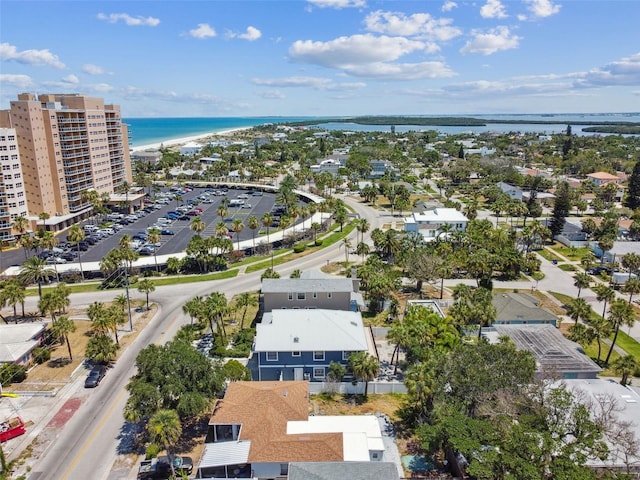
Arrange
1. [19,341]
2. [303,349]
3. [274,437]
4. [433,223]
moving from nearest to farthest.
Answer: [274,437], [303,349], [19,341], [433,223]

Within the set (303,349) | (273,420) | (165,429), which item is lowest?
(273,420)

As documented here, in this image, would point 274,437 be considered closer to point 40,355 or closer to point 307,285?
point 307,285

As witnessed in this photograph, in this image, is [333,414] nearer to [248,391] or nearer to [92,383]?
[248,391]

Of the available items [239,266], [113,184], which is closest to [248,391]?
[239,266]

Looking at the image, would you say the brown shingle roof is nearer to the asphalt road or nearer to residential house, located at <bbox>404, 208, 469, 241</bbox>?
the asphalt road

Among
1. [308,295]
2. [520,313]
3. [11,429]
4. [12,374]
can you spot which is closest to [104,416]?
[11,429]

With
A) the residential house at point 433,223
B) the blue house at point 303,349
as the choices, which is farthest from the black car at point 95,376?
the residential house at point 433,223

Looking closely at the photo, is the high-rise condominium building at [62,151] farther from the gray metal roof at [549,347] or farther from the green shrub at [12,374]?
the gray metal roof at [549,347]

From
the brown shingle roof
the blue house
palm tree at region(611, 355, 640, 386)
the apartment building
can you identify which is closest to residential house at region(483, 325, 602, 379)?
palm tree at region(611, 355, 640, 386)
